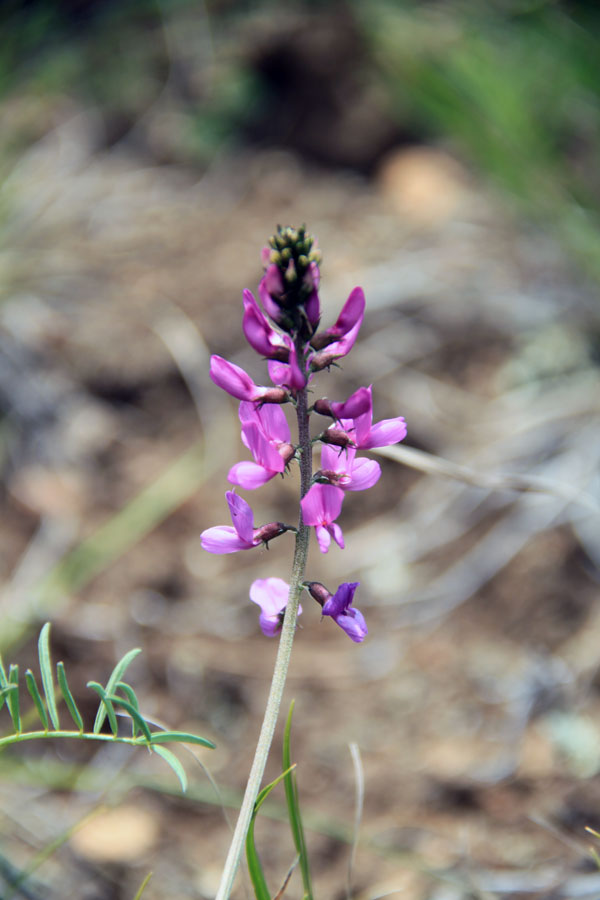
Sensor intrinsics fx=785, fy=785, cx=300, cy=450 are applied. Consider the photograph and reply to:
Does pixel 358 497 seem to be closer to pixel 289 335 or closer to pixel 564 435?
pixel 564 435

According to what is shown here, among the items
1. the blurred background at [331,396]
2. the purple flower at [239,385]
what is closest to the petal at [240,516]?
the purple flower at [239,385]

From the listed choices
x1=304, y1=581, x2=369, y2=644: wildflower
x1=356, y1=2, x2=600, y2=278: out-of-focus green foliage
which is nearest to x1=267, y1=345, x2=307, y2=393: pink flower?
x1=304, y1=581, x2=369, y2=644: wildflower

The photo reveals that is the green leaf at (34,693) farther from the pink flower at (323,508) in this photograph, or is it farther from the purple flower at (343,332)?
the purple flower at (343,332)

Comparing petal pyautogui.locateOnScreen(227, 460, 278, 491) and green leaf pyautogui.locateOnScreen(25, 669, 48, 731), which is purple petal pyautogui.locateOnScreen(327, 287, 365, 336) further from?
green leaf pyautogui.locateOnScreen(25, 669, 48, 731)

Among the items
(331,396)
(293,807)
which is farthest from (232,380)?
(331,396)

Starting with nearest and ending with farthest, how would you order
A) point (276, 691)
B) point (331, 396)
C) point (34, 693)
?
point (276, 691) → point (34, 693) → point (331, 396)

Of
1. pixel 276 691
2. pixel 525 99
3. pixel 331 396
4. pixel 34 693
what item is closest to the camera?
pixel 276 691

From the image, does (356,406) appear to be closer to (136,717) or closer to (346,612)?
(346,612)
